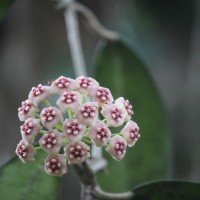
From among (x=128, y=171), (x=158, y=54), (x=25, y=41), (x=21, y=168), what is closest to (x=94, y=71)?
(x=128, y=171)

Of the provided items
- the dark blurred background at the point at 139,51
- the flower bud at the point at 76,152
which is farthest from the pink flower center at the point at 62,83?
the dark blurred background at the point at 139,51

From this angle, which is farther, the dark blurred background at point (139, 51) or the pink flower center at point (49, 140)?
the dark blurred background at point (139, 51)

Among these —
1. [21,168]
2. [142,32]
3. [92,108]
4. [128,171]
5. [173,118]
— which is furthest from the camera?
[173,118]

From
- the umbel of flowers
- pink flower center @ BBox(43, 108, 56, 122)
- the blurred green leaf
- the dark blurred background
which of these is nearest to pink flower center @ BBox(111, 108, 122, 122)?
the umbel of flowers

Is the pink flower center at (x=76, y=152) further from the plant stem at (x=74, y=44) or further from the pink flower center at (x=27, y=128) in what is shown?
the plant stem at (x=74, y=44)

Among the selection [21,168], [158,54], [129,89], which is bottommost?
[21,168]

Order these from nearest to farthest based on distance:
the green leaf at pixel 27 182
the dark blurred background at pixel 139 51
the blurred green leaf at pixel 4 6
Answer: the green leaf at pixel 27 182
the blurred green leaf at pixel 4 6
the dark blurred background at pixel 139 51

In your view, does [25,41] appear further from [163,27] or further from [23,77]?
[163,27]

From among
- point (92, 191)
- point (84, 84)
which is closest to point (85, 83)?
point (84, 84)
